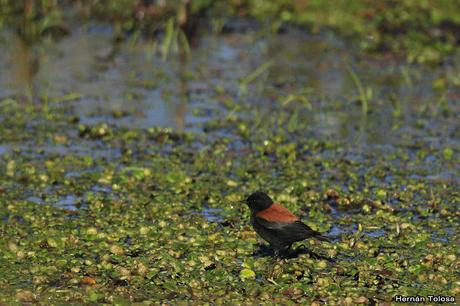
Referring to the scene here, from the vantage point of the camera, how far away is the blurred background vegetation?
62.4 ft

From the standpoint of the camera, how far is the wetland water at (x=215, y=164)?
8.91 metres

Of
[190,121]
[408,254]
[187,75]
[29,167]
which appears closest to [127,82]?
[187,75]

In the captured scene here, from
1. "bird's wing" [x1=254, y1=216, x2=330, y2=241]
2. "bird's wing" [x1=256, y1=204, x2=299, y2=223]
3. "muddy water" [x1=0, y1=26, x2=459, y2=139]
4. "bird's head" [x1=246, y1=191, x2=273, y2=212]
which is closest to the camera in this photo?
"bird's wing" [x1=254, y1=216, x2=330, y2=241]

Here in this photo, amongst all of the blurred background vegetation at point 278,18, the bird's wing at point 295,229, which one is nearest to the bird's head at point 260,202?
the bird's wing at point 295,229

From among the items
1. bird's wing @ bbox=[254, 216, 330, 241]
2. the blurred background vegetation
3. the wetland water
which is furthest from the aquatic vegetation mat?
the blurred background vegetation

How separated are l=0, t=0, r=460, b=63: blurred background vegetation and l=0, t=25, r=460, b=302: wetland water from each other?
17.1 inches

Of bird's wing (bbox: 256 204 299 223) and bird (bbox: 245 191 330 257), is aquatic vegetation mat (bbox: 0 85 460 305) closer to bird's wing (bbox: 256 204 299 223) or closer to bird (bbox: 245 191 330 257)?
bird (bbox: 245 191 330 257)

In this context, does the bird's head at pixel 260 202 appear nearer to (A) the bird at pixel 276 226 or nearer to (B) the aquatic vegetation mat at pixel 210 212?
(A) the bird at pixel 276 226

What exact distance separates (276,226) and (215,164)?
3577mm

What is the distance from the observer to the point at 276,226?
895 centimetres

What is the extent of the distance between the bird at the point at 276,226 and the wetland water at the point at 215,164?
0.86 ft

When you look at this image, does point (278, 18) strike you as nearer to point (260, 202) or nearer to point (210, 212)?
point (210, 212)

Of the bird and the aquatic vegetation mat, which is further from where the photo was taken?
the bird

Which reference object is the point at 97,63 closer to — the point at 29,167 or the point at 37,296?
the point at 29,167
